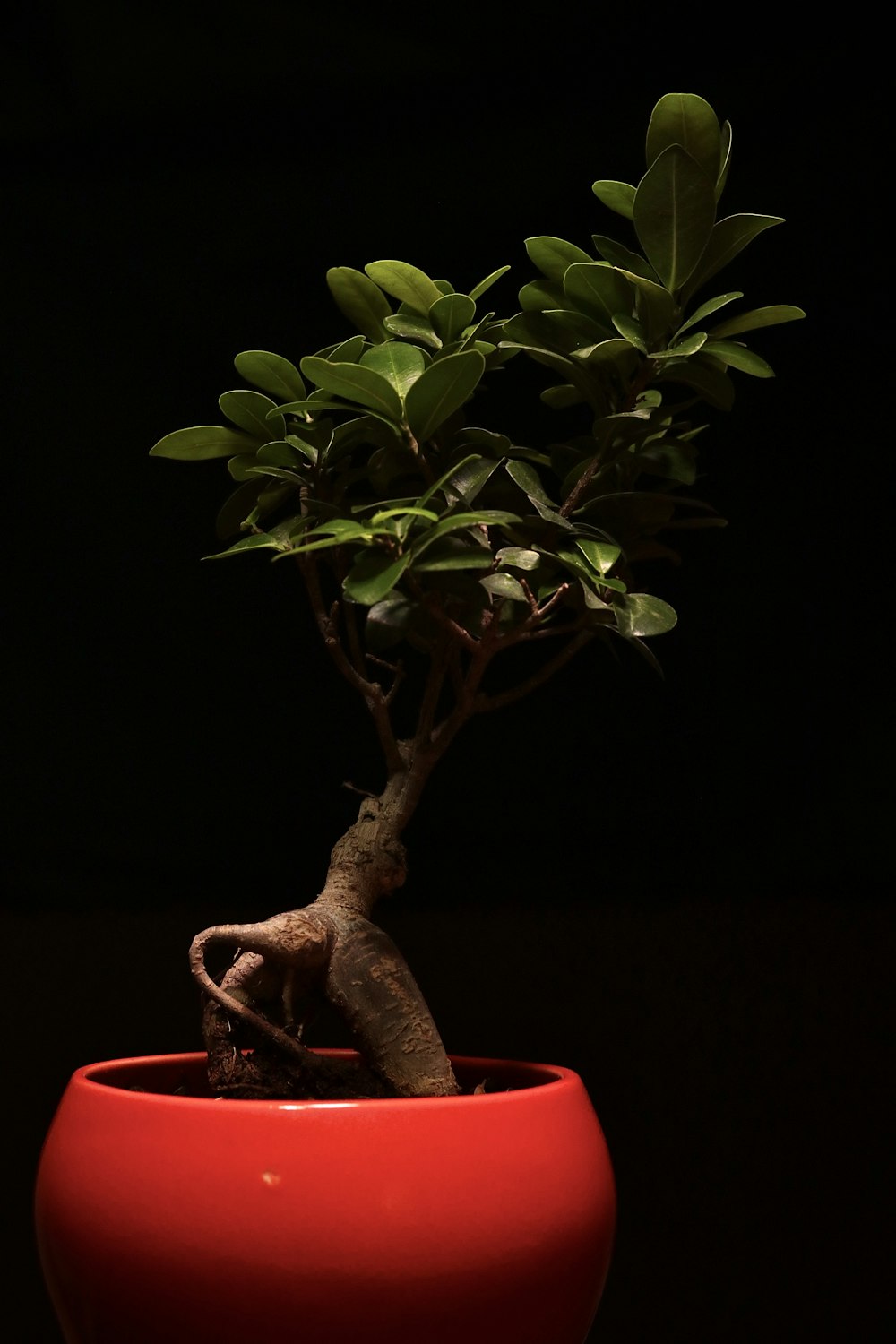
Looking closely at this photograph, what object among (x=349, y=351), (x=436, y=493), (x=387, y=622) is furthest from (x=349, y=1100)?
(x=349, y=351)

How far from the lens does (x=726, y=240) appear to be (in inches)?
39.1

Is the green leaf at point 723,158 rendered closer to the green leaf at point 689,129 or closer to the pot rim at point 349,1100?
the green leaf at point 689,129

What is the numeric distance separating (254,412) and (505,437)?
20cm

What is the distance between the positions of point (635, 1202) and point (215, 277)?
117 cm

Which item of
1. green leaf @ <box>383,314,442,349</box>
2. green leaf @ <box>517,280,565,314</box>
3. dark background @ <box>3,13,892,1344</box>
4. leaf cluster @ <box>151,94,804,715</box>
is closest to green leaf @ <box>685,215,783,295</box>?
leaf cluster @ <box>151,94,804,715</box>

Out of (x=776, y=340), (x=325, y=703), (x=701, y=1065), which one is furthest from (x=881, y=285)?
(x=701, y=1065)

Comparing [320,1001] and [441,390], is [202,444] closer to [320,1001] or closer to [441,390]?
[441,390]

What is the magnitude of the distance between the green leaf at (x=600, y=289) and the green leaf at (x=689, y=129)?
0.09 meters

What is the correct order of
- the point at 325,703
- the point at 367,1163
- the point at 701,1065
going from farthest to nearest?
1. the point at 325,703
2. the point at 701,1065
3. the point at 367,1163

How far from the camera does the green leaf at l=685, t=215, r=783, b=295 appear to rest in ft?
3.19

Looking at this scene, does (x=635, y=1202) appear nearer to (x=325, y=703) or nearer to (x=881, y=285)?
(x=325, y=703)

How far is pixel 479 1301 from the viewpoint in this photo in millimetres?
814

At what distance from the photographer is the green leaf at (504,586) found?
0.97 metres

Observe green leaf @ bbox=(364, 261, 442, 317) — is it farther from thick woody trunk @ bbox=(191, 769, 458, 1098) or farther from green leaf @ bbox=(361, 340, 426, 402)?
thick woody trunk @ bbox=(191, 769, 458, 1098)
